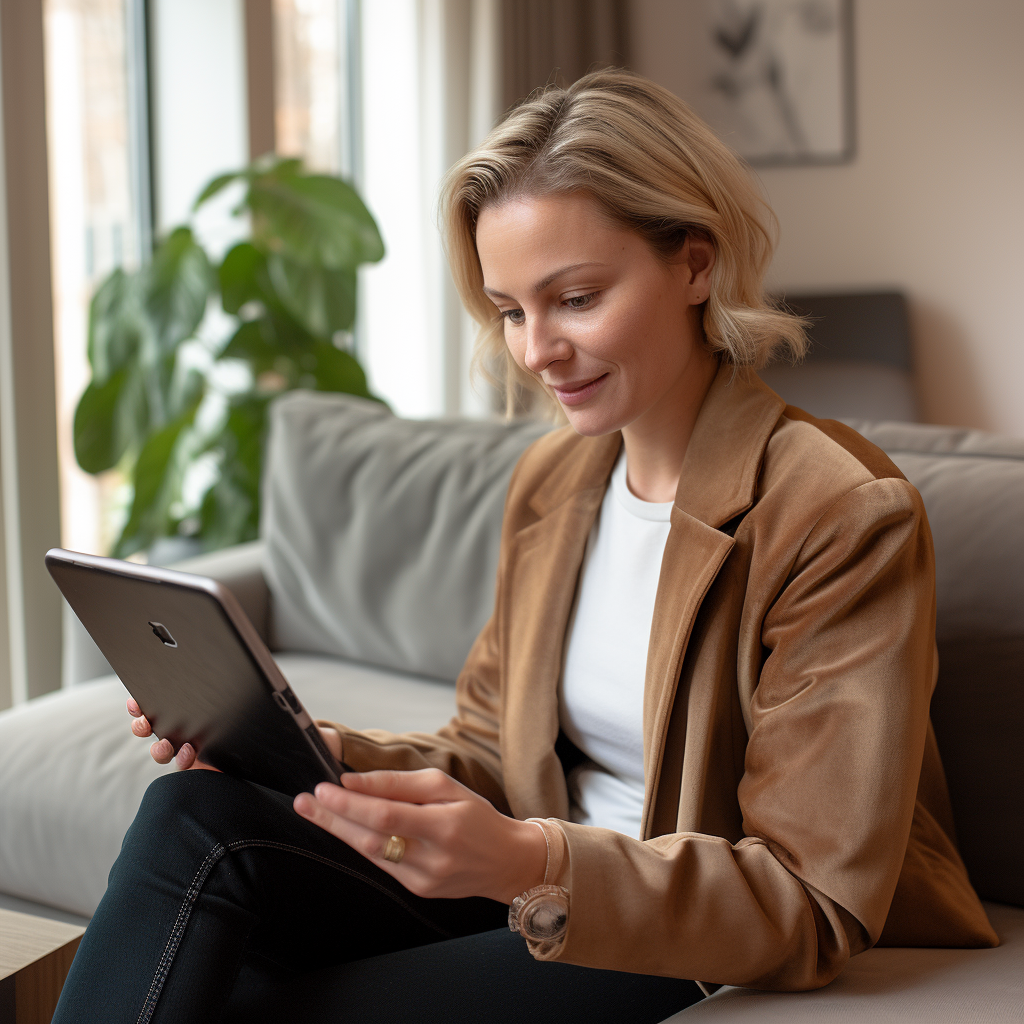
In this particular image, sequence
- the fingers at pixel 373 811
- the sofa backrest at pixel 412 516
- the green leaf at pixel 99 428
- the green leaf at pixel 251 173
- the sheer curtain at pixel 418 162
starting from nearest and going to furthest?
the fingers at pixel 373 811, the sofa backrest at pixel 412 516, the green leaf at pixel 99 428, the green leaf at pixel 251 173, the sheer curtain at pixel 418 162

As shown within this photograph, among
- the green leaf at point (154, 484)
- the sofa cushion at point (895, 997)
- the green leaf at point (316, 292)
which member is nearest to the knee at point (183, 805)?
the sofa cushion at point (895, 997)

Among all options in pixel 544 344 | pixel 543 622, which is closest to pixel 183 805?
pixel 543 622

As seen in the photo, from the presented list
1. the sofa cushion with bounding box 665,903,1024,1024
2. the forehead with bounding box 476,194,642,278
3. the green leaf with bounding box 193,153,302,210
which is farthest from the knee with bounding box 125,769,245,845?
the green leaf with bounding box 193,153,302,210

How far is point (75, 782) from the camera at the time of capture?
146cm

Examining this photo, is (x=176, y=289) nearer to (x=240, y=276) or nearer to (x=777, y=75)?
(x=240, y=276)

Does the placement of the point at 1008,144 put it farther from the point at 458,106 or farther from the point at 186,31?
the point at 186,31

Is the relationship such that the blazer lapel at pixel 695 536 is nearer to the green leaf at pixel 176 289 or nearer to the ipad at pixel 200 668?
the ipad at pixel 200 668

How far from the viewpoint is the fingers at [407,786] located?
0.71 m

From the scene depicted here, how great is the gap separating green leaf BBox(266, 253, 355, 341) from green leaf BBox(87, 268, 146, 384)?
0.30 meters

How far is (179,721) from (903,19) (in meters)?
3.81

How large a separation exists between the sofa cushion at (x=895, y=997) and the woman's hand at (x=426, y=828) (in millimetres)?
237

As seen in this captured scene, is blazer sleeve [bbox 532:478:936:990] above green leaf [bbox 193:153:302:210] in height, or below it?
below

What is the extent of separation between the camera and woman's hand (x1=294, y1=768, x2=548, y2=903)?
0.69 meters

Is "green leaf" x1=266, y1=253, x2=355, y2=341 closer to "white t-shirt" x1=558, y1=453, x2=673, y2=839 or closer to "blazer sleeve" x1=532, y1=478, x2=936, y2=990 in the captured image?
"white t-shirt" x1=558, y1=453, x2=673, y2=839
